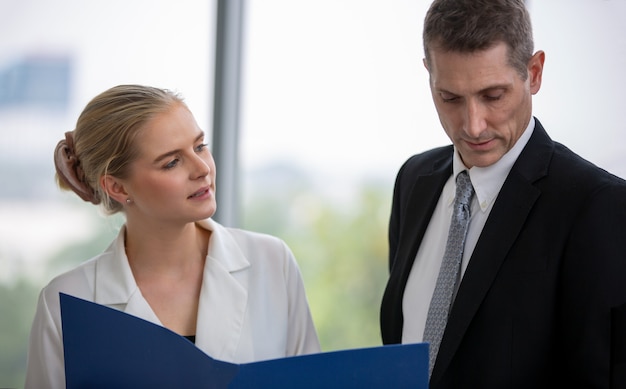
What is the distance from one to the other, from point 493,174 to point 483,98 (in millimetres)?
227

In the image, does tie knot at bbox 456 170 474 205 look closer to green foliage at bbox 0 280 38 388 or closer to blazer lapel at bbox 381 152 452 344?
blazer lapel at bbox 381 152 452 344

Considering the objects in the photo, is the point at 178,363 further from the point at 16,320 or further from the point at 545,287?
the point at 16,320

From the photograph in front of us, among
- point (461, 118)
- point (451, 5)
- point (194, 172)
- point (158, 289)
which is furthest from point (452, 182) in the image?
point (158, 289)

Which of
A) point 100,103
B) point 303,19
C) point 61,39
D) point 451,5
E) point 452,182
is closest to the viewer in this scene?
point 451,5

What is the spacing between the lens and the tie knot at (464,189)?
1971mm

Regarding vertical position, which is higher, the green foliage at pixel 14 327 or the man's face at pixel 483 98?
the man's face at pixel 483 98

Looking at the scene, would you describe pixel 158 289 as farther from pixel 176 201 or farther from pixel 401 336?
pixel 401 336

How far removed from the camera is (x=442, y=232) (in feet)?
6.83

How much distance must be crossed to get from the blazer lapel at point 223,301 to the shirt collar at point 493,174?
76 centimetres

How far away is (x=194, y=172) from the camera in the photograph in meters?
2.25

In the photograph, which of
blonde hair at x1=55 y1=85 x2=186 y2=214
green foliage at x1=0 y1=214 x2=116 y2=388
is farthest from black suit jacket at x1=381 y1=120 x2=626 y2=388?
green foliage at x1=0 y1=214 x2=116 y2=388

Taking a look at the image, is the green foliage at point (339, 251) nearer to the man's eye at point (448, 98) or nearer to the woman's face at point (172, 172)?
the woman's face at point (172, 172)

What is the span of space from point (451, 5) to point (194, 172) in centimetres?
86

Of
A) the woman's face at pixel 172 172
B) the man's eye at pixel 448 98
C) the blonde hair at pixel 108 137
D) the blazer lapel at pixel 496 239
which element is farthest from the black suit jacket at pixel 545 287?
the blonde hair at pixel 108 137
